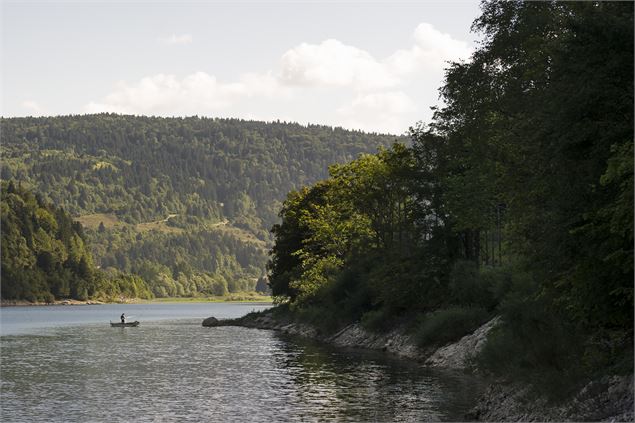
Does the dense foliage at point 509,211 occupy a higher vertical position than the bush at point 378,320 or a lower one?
higher

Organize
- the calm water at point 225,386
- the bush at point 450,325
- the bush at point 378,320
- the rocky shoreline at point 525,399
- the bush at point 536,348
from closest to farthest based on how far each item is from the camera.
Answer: the rocky shoreline at point 525,399 < the bush at point 536,348 < the calm water at point 225,386 < the bush at point 450,325 < the bush at point 378,320

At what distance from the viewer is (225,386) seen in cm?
4991

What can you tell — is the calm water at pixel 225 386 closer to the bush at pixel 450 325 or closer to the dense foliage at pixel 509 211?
the bush at pixel 450 325

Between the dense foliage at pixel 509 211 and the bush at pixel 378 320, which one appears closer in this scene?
the dense foliage at pixel 509 211

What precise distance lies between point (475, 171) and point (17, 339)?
6191 cm

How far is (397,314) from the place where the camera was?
2921 inches

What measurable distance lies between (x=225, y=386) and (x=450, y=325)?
1671 cm

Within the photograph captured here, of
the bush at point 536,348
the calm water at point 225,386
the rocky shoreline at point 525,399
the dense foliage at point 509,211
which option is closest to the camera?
the rocky shoreline at point 525,399

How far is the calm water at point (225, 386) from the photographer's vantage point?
38.8 meters

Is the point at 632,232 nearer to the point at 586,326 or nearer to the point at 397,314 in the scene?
the point at 586,326

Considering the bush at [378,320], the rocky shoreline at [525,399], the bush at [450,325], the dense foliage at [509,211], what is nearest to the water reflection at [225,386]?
the rocky shoreline at [525,399]

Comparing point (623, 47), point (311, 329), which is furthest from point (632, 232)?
point (311, 329)

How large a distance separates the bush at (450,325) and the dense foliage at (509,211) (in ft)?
0.48

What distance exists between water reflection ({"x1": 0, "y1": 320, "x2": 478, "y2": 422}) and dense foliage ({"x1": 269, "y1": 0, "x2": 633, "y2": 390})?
534 centimetres
